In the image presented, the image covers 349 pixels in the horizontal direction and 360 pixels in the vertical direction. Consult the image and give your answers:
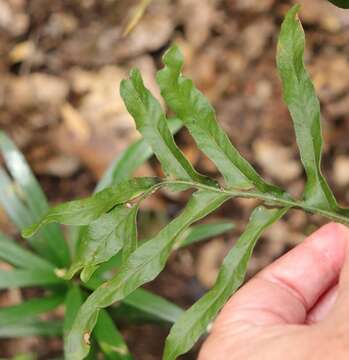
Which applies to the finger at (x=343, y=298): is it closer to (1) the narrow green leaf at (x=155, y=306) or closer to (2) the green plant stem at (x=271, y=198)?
(2) the green plant stem at (x=271, y=198)

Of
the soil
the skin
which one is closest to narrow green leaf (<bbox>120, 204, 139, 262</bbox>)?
the skin

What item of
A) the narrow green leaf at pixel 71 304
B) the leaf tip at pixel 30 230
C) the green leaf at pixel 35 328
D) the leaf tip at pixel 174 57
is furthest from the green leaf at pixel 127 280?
the green leaf at pixel 35 328

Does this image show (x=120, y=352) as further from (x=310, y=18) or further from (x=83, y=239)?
(x=310, y=18)

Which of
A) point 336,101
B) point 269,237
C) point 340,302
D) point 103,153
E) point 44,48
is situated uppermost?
point 44,48

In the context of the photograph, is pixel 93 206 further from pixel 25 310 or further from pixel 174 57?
pixel 25 310

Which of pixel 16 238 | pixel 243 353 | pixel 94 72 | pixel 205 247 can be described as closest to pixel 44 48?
pixel 94 72

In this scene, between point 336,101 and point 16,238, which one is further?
point 336,101

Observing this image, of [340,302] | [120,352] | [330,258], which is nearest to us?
[340,302]
